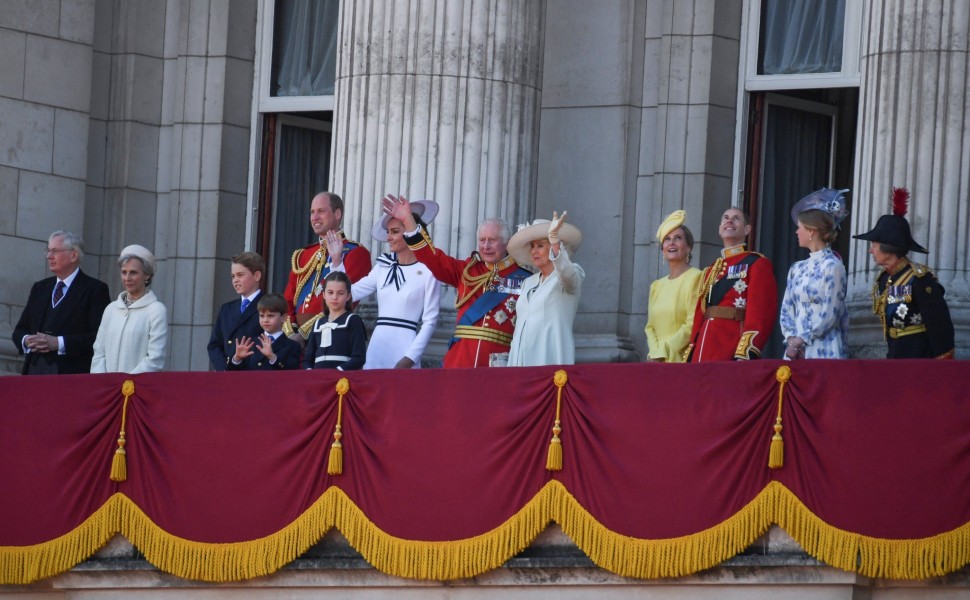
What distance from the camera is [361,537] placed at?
13914 millimetres

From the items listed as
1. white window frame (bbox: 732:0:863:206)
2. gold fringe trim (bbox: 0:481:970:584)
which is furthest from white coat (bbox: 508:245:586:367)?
white window frame (bbox: 732:0:863:206)

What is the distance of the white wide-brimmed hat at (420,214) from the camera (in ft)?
52.9

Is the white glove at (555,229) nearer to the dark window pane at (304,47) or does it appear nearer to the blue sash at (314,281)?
the blue sash at (314,281)

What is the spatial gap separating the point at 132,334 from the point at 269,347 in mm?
1477

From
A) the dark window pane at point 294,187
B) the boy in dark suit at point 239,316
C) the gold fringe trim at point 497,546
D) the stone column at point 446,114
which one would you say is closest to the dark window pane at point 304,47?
the dark window pane at point 294,187

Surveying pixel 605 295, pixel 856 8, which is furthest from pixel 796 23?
pixel 605 295

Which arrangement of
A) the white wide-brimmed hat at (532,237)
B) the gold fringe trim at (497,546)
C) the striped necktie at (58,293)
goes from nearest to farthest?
the gold fringe trim at (497,546)
the white wide-brimmed hat at (532,237)
the striped necktie at (58,293)

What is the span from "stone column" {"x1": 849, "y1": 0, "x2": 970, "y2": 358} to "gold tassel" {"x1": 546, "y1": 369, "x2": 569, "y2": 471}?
7.91ft

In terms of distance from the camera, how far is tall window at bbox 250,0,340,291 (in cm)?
1998

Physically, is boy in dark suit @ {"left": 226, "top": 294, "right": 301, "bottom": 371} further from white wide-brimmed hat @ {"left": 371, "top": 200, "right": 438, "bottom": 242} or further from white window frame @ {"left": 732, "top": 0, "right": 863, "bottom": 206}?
white window frame @ {"left": 732, "top": 0, "right": 863, "bottom": 206}

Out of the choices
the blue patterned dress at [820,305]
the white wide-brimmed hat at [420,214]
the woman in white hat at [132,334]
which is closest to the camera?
the blue patterned dress at [820,305]

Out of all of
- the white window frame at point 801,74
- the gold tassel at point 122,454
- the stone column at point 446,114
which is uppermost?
the white window frame at point 801,74

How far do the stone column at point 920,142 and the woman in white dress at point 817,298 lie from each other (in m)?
0.93

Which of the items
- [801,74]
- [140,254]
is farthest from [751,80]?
[140,254]
